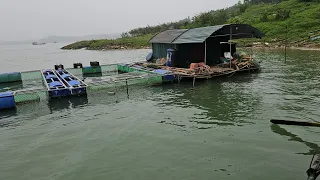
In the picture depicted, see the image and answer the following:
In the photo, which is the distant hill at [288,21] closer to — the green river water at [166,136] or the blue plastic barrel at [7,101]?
the green river water at [166,136]

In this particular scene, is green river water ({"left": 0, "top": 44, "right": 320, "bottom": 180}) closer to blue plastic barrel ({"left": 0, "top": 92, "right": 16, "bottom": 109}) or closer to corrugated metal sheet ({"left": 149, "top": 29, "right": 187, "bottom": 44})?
blue plastic barrel ({"left": 0, "top": 92, "right": 16, "bottom": 109})

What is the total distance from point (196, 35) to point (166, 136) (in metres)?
14.6

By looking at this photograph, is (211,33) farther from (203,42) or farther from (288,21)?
(288,21)

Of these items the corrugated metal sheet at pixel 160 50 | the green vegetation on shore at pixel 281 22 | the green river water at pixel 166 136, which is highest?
the green vegetation on shore at pixel 281 22

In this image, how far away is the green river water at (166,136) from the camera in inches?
363

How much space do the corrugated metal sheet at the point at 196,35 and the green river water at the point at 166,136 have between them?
18.1 feet

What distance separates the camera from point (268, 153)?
9.92 m

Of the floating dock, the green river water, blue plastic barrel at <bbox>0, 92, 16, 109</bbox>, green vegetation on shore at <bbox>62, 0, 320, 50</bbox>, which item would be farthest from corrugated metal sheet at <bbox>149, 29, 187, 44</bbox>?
green vegetation on shore at <bbox>62, 0, 320, 50</bbox>

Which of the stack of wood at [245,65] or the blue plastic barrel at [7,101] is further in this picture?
the stack of wood at [245,65]

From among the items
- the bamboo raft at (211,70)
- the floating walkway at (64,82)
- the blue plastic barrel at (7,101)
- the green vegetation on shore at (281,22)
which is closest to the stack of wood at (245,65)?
the bamboo raft at (211,70)

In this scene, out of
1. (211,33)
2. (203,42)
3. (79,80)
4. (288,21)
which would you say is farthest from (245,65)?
(288,21)

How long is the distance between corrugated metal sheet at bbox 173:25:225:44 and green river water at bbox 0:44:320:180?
5.52 m

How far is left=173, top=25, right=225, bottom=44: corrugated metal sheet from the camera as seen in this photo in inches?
909

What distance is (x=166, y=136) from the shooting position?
472 inches
